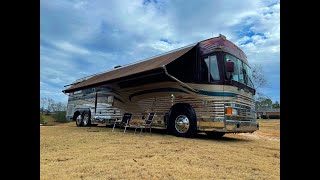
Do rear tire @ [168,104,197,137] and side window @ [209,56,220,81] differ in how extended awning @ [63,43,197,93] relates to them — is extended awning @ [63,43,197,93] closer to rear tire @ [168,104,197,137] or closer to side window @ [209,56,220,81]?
side window @ [209,56,220,81]

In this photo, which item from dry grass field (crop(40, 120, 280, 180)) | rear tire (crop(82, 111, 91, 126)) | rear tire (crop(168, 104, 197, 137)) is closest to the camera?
dry grass field (crop(40, 120, 280, 180))

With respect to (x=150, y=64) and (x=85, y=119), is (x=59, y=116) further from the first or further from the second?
(x=150, y=64)

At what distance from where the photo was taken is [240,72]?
8109mm

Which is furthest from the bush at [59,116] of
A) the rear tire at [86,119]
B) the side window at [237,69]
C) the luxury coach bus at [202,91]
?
the side window at [237,69]

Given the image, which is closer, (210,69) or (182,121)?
(210,69)

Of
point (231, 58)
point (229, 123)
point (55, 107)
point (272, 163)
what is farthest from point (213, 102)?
point (55, 107)

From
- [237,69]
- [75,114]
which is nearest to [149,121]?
[237,69]

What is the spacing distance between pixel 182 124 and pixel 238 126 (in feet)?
5.31

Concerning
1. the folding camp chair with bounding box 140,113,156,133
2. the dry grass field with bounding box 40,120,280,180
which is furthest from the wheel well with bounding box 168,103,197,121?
the dry grass field with bounding box 40,120,280,180

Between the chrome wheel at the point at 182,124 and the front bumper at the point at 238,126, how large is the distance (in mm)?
1222

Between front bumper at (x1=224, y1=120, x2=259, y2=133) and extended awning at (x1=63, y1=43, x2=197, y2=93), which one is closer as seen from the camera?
front bumper at (x1=224, y1=120, x2=259, y2=133)

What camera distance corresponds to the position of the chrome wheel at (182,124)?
8.02 meters

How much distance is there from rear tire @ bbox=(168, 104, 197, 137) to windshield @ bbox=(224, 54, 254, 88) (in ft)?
5.10

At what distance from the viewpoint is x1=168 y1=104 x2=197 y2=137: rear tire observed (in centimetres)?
789
